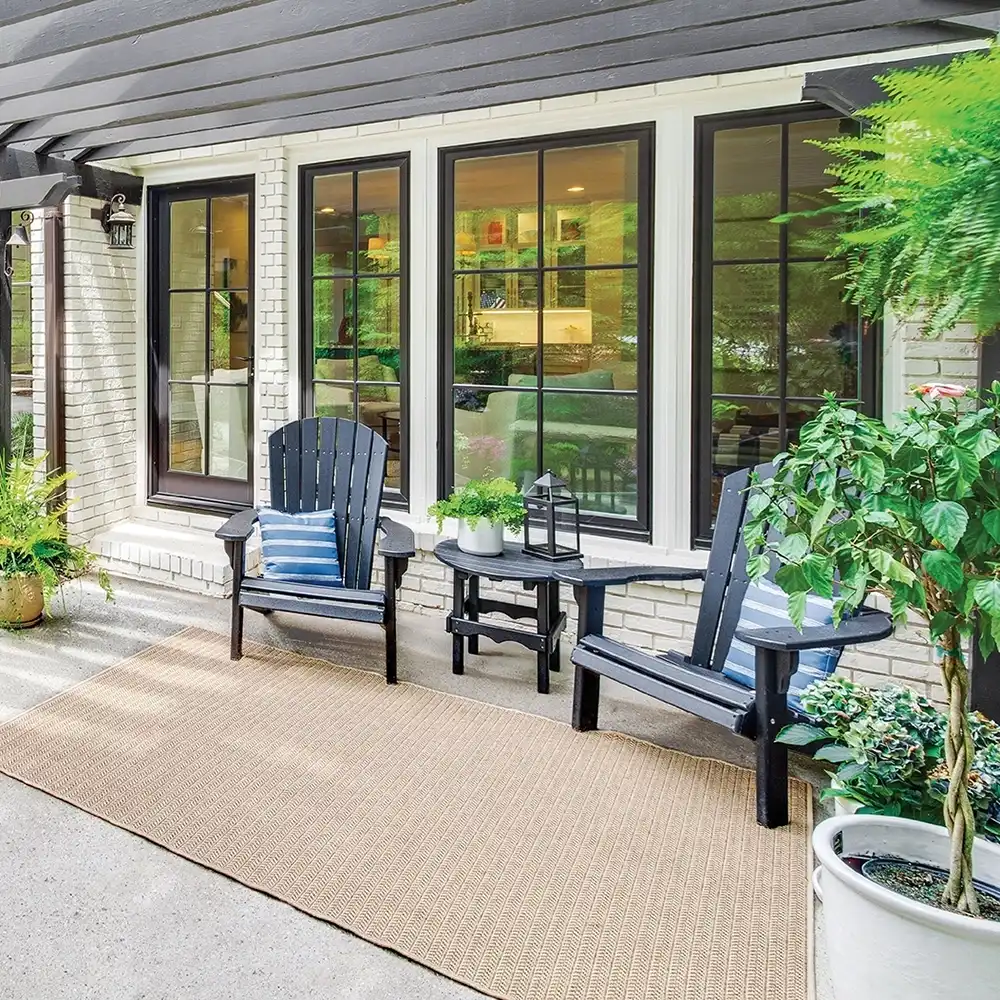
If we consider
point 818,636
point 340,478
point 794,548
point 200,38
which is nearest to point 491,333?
point 340,478

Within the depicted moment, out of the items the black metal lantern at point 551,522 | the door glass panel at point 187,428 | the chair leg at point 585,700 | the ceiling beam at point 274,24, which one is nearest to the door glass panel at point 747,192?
the ceiling beam at point 274,24

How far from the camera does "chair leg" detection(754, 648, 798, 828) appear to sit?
2447 mm

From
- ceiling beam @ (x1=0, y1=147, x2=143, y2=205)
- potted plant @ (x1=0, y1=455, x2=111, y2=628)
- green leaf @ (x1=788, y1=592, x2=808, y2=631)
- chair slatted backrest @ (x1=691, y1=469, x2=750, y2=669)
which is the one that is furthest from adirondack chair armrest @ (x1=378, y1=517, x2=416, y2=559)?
ceiling beam @ (x1=0, y1=147, x2=143, y2=205)

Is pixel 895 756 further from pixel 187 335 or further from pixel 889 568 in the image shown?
pixel 187 335

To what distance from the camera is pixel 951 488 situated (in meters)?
1.57

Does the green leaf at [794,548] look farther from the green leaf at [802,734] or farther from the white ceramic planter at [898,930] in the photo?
the green leaf at [802,734]

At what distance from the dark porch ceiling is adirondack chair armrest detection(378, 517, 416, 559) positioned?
1734mm

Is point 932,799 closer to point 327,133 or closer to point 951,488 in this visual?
point 951,488

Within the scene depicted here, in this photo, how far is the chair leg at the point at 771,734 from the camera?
245cm

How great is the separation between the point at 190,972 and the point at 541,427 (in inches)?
108

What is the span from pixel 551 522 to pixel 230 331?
8.20ft

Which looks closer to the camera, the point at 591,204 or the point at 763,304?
the point at 763,304

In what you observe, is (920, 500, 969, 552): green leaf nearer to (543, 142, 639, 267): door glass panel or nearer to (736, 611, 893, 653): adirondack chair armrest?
(736, 611, 893, 653): adirondack chair armrest

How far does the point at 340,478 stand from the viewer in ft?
13.2
